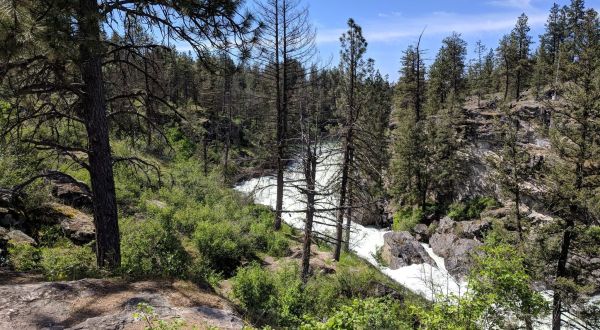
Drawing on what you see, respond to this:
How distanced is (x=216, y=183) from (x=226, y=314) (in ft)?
61.2

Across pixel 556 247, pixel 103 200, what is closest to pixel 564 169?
pixel 556 247

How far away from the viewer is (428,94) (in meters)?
48.9

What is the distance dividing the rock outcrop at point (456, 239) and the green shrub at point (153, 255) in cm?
1705

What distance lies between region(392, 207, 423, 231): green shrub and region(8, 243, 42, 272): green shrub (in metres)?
27.1

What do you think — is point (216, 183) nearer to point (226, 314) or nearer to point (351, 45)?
point (351, 45)

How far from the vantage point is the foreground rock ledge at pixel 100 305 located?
574cm

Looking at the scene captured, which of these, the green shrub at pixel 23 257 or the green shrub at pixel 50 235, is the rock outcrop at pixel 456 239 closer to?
the green shrub at pixel 50 235

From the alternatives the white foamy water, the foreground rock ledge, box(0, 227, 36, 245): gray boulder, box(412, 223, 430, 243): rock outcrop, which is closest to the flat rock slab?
the foreground rock ledge

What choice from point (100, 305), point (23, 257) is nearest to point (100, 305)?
point (100, 305)

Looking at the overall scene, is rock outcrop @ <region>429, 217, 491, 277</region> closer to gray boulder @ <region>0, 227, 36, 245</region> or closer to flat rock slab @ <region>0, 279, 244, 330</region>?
flat rock slab @ <region>0, 279, 244, 330</region>

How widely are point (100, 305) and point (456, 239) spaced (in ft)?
78.1

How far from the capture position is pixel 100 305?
6336 mm

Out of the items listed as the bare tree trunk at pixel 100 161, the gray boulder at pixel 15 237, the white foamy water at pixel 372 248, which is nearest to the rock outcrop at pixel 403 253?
the white foamy water at pixel 372 248

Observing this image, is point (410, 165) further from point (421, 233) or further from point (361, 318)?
point (361, 318)
